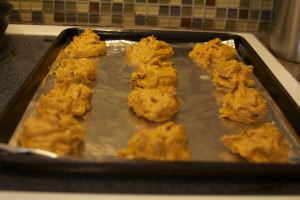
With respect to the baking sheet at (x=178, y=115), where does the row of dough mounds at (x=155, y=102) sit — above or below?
above

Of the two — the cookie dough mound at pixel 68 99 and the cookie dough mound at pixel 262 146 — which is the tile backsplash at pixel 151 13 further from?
the cookie dough mound at pixel 262 146

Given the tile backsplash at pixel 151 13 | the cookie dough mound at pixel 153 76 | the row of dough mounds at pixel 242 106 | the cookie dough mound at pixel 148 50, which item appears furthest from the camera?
the tile backsplash at pixel 151 13

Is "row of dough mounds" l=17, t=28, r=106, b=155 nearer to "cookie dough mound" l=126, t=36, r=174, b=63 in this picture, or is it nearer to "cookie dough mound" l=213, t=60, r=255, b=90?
"cookie dough mound" l=126, t=36, r=174, b=63

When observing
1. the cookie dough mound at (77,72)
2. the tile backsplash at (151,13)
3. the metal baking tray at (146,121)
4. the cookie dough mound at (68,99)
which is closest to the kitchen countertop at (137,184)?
the metal baking tray at (146,121)

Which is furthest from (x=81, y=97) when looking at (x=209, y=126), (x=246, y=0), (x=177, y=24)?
(x=246, y=0)

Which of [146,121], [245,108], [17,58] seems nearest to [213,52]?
[245,108]

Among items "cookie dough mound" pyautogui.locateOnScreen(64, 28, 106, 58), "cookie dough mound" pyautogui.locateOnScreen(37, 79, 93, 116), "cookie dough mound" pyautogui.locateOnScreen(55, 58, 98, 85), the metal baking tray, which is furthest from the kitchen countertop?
"cookie dough mound" pyautogui.locateOnScreen(64, 28, 106, 58)

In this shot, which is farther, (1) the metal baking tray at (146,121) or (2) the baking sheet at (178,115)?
(2) the baking sheet at (178,115)

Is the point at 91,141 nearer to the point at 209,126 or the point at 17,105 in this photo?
the point at 17,105
